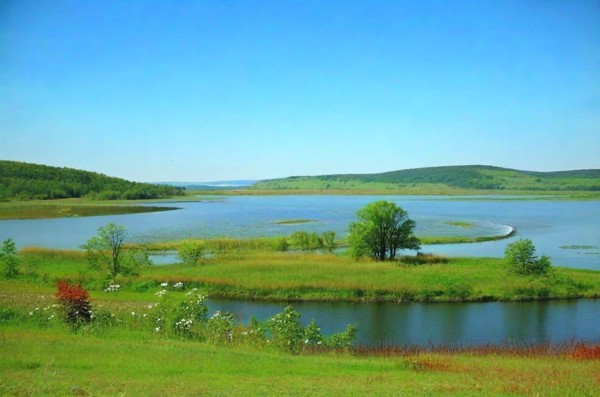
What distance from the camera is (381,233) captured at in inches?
A: 1670

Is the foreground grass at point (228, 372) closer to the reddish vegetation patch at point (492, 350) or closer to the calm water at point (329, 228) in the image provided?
the reddish vegetation patch at point (492, 350)

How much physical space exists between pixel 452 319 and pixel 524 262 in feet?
34.3

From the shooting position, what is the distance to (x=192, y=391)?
918 centimetres

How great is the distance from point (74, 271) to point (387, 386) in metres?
30.1

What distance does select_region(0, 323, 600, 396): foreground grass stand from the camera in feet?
30.9

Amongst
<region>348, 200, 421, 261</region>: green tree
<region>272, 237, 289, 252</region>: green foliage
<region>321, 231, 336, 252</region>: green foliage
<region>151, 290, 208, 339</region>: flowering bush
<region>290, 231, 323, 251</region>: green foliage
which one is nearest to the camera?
<region>151, 290, 208, 339</region>: flowering bush

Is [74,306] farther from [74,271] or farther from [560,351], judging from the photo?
[74,271]

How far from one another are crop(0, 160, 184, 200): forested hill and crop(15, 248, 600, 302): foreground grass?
109 ft

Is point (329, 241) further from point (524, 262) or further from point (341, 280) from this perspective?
point (524, 262)

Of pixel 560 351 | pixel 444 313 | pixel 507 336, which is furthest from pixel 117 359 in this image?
pixel 444 313

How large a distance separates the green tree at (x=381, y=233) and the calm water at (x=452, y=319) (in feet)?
43.5

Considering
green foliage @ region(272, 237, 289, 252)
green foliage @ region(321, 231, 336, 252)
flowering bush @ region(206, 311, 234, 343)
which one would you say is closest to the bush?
green foliage @ region(321, 231, 336, 252)

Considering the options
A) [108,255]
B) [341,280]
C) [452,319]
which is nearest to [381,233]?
[341,280]

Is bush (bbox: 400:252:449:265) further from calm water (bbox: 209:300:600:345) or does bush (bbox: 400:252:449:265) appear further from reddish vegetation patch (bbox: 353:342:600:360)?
reddish vegetation patch (bbox: 353:342:600:360)
